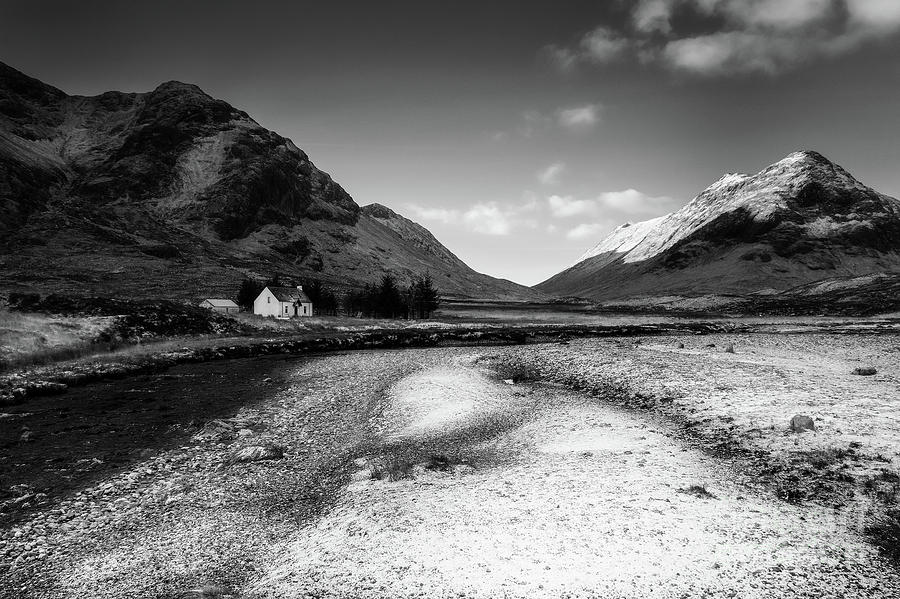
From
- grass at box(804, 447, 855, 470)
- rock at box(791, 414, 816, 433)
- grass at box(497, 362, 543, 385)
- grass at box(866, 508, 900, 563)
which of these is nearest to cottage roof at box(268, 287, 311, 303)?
grass at box(497, 362, 543, 385)

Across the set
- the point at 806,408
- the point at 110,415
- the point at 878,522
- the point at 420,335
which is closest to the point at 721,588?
the point at 878,522

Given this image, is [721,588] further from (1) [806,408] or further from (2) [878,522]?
(1) [806,408]

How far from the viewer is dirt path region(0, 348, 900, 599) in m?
9.21


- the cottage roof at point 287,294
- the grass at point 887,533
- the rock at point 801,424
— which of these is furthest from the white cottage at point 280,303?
the grass at point 887,533

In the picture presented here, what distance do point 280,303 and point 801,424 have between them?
294 ft

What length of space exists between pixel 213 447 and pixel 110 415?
9198 mm

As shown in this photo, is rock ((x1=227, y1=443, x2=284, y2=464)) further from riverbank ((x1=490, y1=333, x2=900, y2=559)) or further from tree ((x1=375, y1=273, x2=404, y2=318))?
tree ((x1=375, y1=273, x2=404, y2=318))

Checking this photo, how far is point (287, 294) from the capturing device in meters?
95.9

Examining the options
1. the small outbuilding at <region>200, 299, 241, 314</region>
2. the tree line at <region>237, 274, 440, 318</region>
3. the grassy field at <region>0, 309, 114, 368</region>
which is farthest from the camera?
the tree line at <region>237, 274, 440, 318</region>

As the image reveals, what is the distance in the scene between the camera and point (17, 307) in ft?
173

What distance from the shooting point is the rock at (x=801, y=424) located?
52.1 ft

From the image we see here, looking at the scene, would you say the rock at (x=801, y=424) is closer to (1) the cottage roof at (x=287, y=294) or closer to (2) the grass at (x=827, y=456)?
(2) the grass at (x=827, y=456)

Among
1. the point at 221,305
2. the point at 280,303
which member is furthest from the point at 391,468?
the point at 221,305

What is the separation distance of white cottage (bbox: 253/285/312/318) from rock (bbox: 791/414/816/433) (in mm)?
87040
